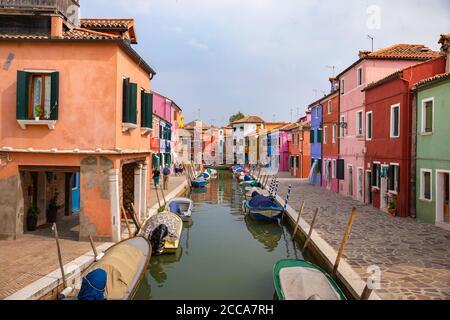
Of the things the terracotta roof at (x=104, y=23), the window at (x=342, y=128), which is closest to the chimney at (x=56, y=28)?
the terracotta roof at (x=104, y=23)

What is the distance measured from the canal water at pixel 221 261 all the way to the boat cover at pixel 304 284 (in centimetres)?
133

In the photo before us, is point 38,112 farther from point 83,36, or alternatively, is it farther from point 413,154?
point 413,154

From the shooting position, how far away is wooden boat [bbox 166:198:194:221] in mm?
18844

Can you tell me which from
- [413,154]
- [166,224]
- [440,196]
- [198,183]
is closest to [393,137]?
[413,154]

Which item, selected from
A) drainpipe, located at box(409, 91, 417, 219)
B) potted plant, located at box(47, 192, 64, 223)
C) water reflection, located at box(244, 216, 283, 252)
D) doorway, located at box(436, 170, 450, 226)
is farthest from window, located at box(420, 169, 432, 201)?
potted plant, located at box(47, 192, 64, 223)

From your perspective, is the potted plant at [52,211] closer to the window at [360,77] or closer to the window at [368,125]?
the window at [368,125]

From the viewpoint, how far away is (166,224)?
1320 cm

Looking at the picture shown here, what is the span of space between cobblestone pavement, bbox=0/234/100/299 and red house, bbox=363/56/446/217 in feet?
41.3

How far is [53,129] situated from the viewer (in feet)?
38.5

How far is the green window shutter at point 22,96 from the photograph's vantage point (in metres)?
11.4

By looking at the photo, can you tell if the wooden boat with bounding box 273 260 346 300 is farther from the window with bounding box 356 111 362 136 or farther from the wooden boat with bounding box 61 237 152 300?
the window with bounding box 356 111 362 136
